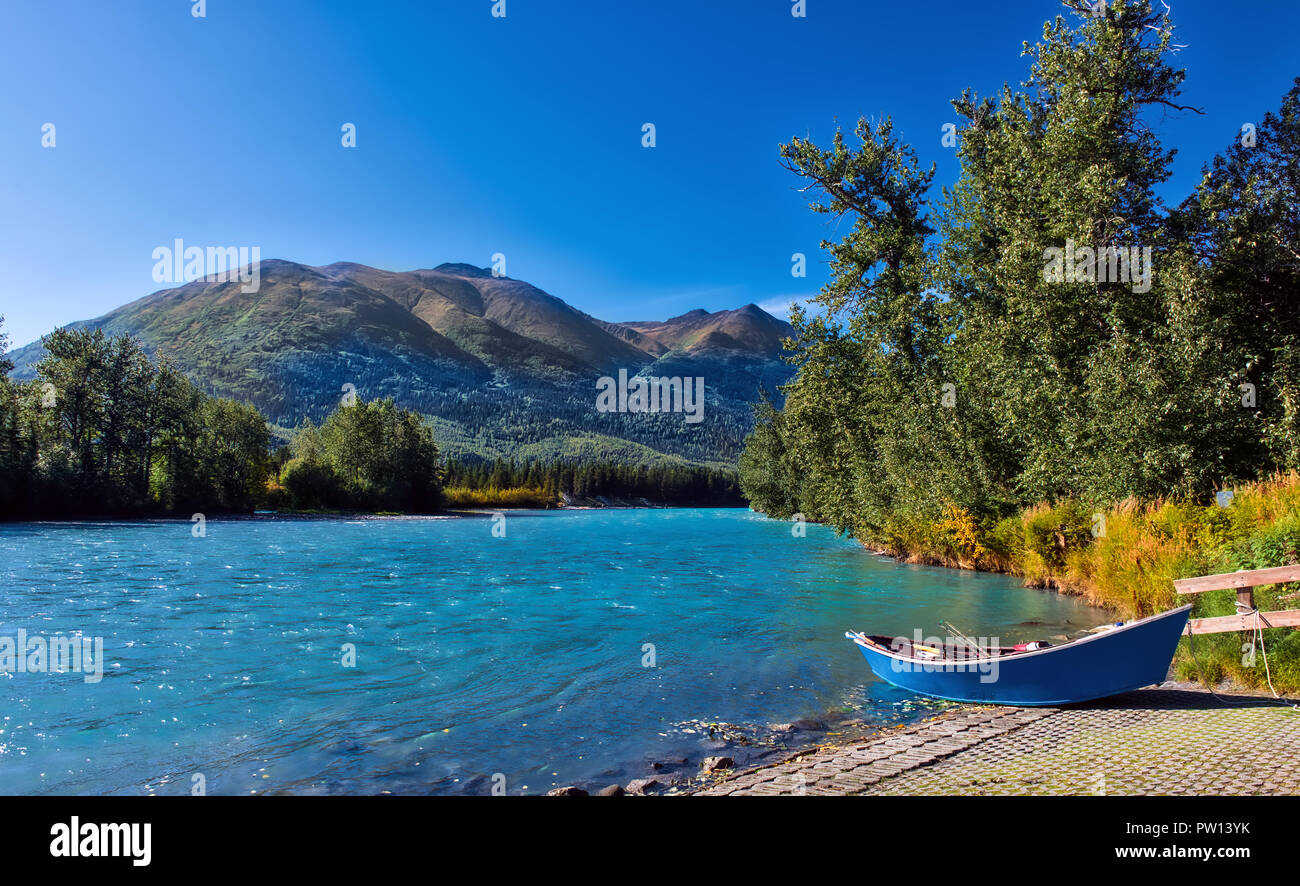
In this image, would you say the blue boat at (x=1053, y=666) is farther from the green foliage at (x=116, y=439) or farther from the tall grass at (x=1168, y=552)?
the green foliage at (x=116, y=439)

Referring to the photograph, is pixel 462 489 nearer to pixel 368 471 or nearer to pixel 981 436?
pixel 368 471

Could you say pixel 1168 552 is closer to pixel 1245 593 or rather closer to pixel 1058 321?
pixel 1245 593

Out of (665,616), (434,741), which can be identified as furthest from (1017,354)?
(434,741)

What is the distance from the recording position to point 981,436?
1140 inches

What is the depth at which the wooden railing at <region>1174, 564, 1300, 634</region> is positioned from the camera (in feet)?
30.3

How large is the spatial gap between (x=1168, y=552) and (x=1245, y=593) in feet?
21.7

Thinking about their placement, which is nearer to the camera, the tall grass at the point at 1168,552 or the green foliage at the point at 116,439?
the tall grass at the point at 1168,552

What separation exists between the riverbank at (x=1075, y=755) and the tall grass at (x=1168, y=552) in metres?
0.90

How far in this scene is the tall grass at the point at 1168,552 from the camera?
10711 millimetres

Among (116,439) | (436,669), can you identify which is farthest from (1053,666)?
(116,439)

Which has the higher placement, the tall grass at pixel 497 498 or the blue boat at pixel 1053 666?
the blue boat at pixel 1053 666

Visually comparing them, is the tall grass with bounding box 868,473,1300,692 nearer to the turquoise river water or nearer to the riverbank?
the riverbank

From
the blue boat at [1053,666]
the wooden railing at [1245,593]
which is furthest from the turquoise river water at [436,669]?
the wooden railing at [1245,593]
